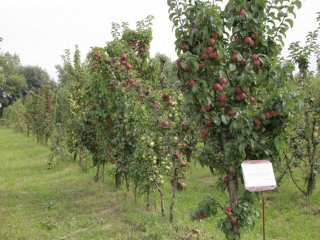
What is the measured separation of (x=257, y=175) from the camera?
13.4ft

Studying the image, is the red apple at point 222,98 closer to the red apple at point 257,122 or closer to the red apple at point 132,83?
the red apple at point 257,122

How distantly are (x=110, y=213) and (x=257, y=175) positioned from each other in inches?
169

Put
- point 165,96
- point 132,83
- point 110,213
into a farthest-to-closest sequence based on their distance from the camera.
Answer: point 110,213, point 132,83, point 165,96

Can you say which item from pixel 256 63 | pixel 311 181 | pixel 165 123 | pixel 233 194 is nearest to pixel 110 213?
pixel 165 123

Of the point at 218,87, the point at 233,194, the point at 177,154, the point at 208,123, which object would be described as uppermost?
the point at 218,87

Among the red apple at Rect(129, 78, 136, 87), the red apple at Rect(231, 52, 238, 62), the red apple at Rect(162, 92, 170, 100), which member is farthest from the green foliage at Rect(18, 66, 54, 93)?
the red apple at Rect(231, 52, 238, 62)

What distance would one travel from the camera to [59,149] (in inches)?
605

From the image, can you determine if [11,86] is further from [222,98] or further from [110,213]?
[222,98]

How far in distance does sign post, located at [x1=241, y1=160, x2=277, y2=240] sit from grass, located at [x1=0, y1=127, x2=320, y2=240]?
206cm

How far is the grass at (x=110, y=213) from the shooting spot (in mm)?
6598

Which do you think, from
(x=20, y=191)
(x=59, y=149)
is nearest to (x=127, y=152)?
(x=20, y=191)

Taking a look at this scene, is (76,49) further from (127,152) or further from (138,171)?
(138,171)

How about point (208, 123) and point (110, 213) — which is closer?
point (208, 123)

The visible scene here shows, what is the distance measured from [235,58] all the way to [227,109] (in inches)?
19.9
